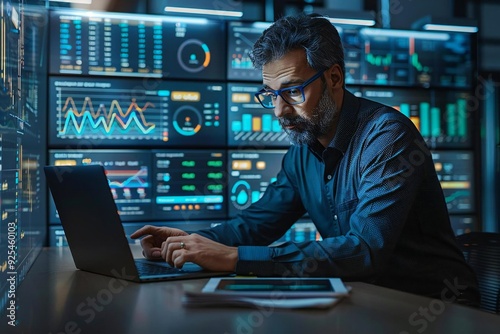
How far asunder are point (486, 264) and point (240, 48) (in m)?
1.67

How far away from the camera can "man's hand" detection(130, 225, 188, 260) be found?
1.63m

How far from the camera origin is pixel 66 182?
1.41 meters

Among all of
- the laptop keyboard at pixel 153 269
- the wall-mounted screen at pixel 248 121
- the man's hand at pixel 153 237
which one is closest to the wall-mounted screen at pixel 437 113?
the wall-mounted screen at pixel 248 121

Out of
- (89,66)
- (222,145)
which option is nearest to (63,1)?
(89,66)

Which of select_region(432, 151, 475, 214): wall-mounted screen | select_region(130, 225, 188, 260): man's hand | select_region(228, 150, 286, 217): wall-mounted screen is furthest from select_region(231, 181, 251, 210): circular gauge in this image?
select_region(130, 225, 188, 260): man's hand

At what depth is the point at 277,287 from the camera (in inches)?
44.1

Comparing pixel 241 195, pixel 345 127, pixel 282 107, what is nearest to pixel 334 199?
pixel 345 127

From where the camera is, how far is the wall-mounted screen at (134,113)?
8.72 ft

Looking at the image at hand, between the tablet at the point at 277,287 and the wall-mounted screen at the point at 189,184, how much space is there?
1.60 metres

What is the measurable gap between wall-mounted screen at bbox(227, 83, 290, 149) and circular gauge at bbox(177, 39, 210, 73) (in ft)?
0.58

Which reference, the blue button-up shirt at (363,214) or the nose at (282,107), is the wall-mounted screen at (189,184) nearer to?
the blue button-up shirt at (363,214)

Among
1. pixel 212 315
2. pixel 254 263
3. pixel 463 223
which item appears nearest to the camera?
pixel 212 315

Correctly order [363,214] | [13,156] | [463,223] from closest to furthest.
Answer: [13,156]
[363,214]
[463,223]

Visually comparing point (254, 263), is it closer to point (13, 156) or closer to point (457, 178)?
point (13, 156)
